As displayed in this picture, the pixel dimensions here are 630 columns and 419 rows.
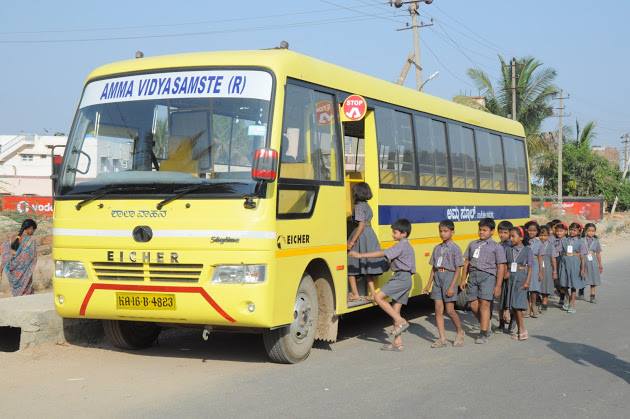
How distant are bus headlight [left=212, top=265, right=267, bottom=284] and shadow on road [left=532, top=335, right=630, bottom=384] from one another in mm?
3539

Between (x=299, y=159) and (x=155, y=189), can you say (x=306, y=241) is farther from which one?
(x=155, y=189)

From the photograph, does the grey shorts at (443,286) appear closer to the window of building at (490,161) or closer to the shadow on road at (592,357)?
the shadow on road at (592,357)

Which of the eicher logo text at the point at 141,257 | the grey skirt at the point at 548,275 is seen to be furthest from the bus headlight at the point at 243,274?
the grey skirt at the point at 548,275

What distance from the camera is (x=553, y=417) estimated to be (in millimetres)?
6254

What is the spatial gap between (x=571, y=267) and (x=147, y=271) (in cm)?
867

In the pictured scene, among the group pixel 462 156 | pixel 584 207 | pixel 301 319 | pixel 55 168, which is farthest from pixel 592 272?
pixel 584 207

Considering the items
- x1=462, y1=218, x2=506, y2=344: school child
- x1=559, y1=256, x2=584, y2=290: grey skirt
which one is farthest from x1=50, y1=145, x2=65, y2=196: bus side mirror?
x1=559, y1=256, x2=584, y2=290: grey skirt

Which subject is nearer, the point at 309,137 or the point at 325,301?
the point at 309,137

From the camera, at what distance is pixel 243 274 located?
7.45m

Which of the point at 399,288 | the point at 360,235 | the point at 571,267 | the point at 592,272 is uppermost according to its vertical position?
the point at 360,235

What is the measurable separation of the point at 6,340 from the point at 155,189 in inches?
141

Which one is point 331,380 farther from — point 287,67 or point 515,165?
point 515,165

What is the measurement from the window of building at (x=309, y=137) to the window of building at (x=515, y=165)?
23.1 ft

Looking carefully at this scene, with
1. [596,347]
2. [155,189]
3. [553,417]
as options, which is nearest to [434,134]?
[596,347]
